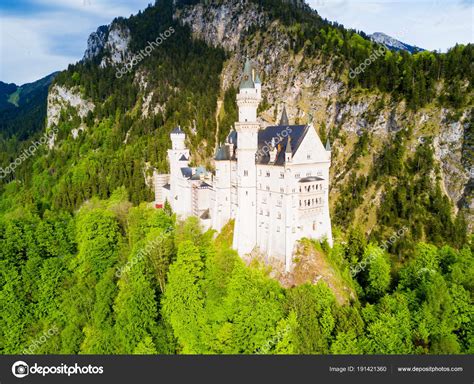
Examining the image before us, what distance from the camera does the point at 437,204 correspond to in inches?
2977

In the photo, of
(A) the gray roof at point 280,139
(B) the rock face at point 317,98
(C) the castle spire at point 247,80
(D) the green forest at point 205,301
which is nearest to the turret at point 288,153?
(A) the gray roof at point 280,139

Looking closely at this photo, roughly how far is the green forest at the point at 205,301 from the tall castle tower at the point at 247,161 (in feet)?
10.2

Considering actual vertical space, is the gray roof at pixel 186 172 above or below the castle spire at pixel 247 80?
below

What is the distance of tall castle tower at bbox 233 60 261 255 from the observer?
50188 millimetres

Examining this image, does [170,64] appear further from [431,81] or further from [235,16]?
[431,81]

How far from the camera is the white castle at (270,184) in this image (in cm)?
4828

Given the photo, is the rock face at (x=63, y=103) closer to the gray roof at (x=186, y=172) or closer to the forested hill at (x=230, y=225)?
the forested hill at (x=230, y=225)

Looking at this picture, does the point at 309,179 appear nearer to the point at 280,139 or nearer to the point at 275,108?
the point at 280,139

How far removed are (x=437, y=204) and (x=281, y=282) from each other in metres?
43.0

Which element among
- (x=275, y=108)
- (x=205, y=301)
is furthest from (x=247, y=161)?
(x=275, y=108)

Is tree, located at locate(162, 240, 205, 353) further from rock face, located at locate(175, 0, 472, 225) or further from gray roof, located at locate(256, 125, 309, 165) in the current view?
rock face, located at locate(175, 0, 472, 225)

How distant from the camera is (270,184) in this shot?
49875mm

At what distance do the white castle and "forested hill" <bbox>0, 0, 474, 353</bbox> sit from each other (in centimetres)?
373
